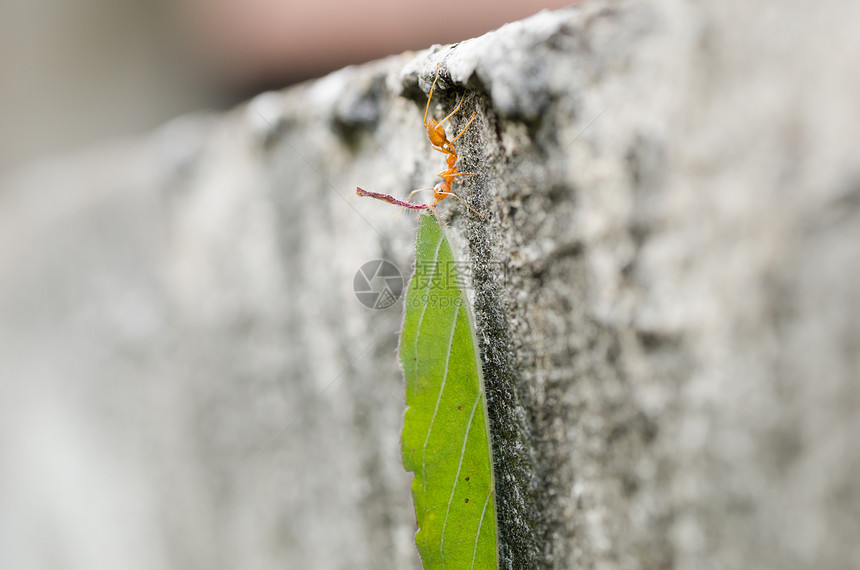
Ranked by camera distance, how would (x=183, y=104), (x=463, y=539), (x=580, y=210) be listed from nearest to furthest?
(x=580, y=210) → (x=463, y=539) → (x=183, y=104)

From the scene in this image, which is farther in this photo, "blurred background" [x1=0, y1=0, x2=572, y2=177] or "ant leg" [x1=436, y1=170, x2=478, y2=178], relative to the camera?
"blurred background" [x1=0, y1=0, x2=572, y2=177]

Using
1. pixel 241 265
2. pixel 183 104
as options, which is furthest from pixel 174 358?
pixel 183 104

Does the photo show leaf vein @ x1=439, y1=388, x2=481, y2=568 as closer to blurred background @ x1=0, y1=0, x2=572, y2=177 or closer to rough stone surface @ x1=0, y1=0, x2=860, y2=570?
rough stone surface @ x1=0, y1=0, x2=860, y2=570

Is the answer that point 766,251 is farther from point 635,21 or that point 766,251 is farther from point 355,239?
point 355,239

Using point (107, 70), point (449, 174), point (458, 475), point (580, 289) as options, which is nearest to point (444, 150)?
point (449, 174)

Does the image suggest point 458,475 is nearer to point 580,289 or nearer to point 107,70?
point 580,289

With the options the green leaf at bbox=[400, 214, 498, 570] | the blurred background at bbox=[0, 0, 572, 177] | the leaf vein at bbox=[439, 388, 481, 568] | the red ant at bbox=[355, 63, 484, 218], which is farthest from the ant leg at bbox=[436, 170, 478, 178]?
the blurred background at bbox=[0, 0, 572, 177]

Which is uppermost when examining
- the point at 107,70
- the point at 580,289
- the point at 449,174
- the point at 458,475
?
the point at 107,70
